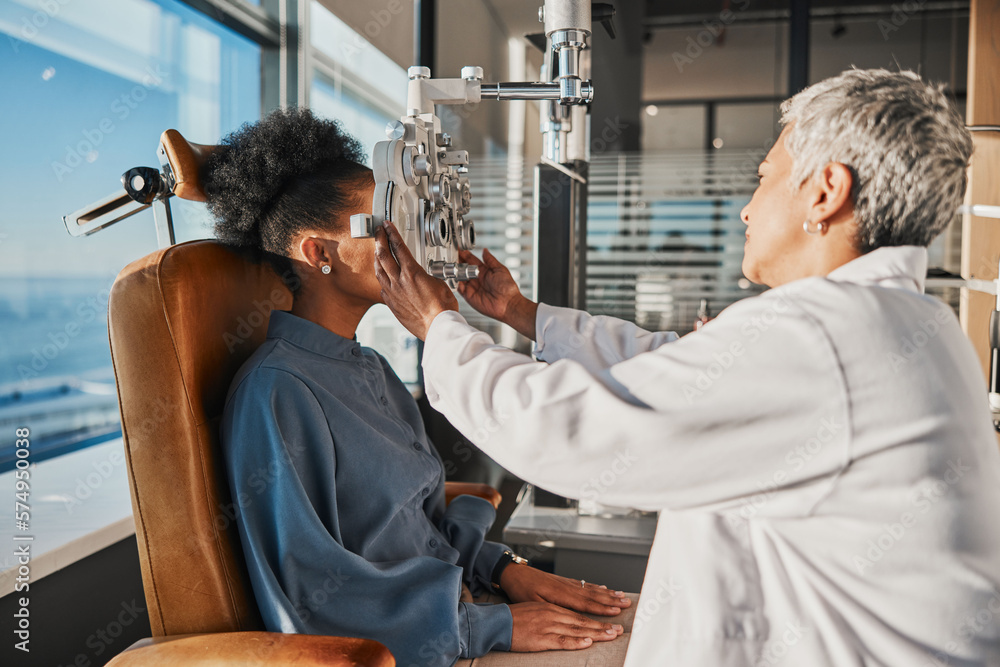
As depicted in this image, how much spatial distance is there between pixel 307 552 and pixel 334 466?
14cm

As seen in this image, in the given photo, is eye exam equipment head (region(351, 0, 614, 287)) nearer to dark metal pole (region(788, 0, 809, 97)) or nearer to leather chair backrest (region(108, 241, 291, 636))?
leather chair backrest (region(108, 241, 291, 636))

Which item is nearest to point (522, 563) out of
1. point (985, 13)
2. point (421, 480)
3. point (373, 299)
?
point (421, 480)

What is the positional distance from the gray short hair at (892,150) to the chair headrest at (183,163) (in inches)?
37.5

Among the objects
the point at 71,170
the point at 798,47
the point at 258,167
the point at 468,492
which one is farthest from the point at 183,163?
the point at 798,47

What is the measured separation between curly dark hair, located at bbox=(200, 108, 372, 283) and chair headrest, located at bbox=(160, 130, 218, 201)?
16mm

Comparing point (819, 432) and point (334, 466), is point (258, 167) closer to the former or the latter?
point (334, 466)

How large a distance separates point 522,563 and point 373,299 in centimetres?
63

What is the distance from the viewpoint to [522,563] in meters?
1.50

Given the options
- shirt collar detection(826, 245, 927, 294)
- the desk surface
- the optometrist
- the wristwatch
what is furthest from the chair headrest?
the desk surface

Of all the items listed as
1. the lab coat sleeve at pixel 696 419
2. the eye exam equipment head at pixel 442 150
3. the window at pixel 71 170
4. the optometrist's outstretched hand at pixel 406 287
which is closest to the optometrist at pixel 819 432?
the lab coat sleeve at pixel 696 419

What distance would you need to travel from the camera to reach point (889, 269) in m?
0.82

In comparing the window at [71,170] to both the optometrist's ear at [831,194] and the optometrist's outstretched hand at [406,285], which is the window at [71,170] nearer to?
the optometrist's outstretched hand at [406,285]

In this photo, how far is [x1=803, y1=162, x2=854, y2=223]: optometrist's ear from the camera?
0.84 meters

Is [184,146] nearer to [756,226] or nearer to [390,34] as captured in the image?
[756,226]
